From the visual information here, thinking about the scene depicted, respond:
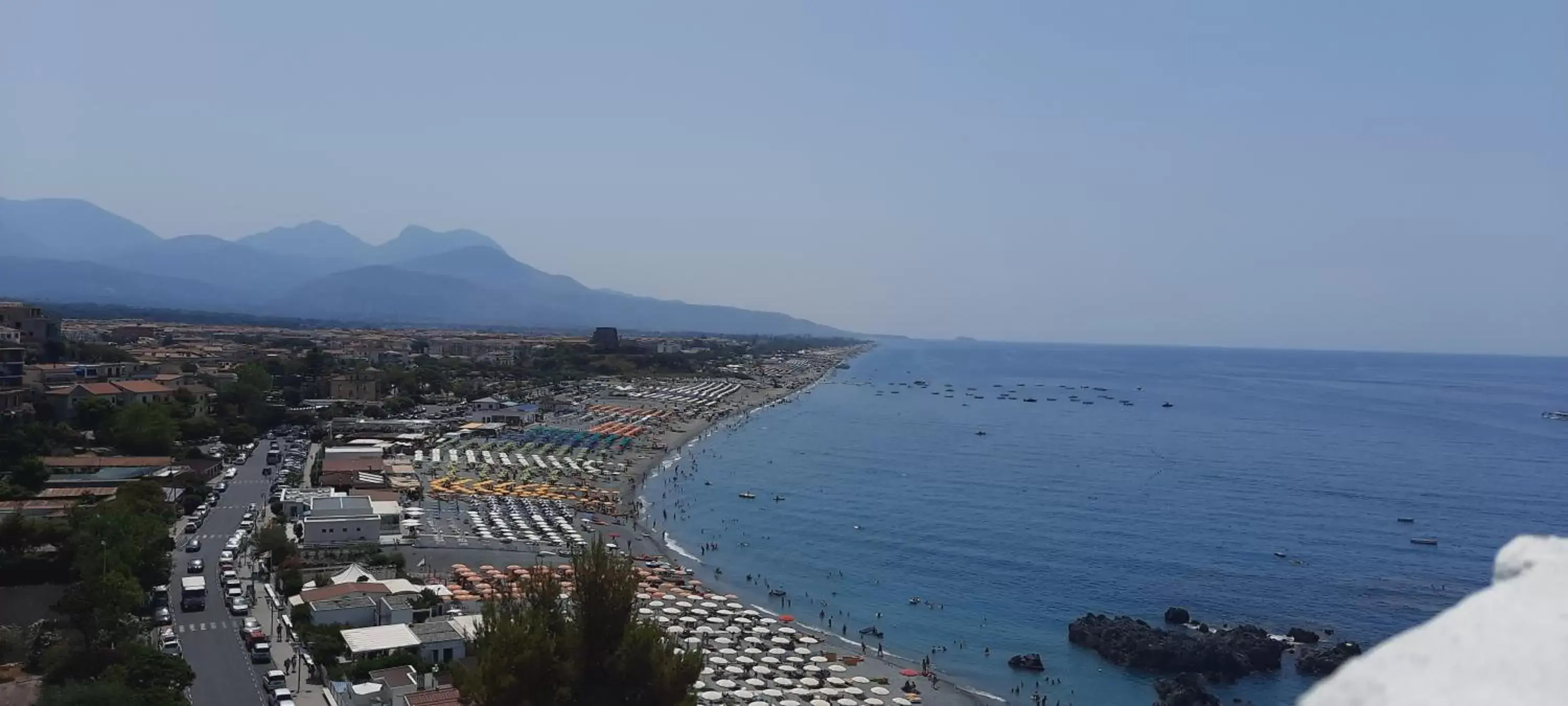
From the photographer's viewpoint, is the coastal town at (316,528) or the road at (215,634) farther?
the coastal town at (316,528)

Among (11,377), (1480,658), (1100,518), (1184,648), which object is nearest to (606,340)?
(11,377)

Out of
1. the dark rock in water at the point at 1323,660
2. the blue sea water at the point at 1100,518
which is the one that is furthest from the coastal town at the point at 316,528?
the dark rock in water at the point at 1323,660

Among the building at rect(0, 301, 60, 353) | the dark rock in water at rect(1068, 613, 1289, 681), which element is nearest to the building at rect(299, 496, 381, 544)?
the dark rock in water at rect(1068, 613, 1289, 681)

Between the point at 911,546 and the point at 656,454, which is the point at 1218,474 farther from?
the point at 656,454

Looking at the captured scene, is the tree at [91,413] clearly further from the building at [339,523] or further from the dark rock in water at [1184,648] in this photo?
the dark rock in water at [1184,648]

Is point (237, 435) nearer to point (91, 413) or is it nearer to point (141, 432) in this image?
point (91, 413)

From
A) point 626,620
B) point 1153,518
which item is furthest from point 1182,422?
point 626,620

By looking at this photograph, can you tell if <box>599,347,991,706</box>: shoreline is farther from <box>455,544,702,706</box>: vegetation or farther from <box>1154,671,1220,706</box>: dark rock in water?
<box>455,544,702,706</box>: vegetation
